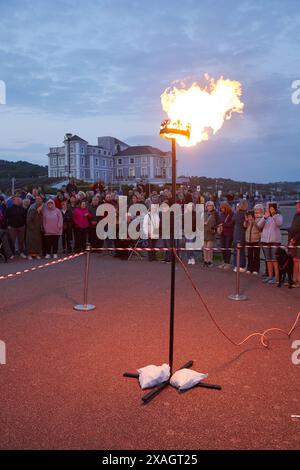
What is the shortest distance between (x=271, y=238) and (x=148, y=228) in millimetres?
4288

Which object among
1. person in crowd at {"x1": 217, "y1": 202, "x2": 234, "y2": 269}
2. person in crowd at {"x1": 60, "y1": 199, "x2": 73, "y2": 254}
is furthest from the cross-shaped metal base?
person in crowd at {"x1": 60, "y1": 199, "x2": 73, "y2": 254}

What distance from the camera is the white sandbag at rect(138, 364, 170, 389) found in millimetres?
4711

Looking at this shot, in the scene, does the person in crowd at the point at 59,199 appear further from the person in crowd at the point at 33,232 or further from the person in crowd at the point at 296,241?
the person in crowd at the point at 296,241

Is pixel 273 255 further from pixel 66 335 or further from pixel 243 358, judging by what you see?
pixel 66 335

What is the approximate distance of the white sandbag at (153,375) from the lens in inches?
185

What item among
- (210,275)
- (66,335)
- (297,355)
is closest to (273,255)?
(210,275)

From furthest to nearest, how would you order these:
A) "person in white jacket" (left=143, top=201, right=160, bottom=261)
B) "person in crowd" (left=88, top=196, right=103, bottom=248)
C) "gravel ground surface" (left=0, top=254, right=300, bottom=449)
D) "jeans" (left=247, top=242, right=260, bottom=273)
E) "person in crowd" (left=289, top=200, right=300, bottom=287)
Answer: "person in crowd" (left=88, top=196, right=103, bottom=248), "person in white jacket" (left=143, top=201, right=160, bottom=261), "jeans" (left=247, top=242, right=260, bottom=273), "person in crowd" (left=289, top=200, right=300, bottom=287), "gravel ground surface" (left=0, top=254, right=300, bottom=449)

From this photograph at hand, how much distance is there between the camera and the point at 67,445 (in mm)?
3631

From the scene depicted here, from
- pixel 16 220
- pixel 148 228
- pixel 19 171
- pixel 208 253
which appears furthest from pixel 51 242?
pixel 19 171

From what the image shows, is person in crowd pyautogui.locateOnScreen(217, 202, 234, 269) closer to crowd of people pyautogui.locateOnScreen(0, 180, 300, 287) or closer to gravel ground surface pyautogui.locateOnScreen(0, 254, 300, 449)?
crowd of people pyautogui.locateOnScreen(0, 180, 300, 287)

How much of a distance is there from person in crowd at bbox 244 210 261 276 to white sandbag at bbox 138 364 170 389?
6568 millimetres

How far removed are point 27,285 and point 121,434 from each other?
6.79m

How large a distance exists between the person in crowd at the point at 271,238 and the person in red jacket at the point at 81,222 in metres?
6.53

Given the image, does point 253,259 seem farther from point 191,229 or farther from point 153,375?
point 153,375
